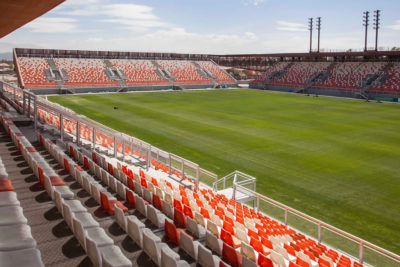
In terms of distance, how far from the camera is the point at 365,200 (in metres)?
13.2

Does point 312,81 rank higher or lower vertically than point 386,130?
higher

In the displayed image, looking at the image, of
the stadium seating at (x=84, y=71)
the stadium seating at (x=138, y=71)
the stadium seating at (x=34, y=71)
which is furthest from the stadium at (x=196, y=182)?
the stadium seating at (x=138, y=71)

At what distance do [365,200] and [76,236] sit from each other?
422 inches

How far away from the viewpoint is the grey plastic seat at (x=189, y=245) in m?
6.07

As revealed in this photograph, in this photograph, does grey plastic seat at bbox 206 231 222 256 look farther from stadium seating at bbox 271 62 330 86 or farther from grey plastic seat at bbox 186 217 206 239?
stadium seating at bbox 271 62 330 86

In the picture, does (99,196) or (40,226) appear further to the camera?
(99,196)

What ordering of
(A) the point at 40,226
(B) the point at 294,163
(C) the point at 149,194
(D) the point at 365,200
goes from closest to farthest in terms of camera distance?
1. (A) the point at 40,226
2. (C) the point at 149,194
3. (D) the point at 365,200
4. (B) the point at 294,163

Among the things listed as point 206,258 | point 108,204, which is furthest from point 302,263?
point 108,204

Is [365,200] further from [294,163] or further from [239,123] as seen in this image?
[239,123]

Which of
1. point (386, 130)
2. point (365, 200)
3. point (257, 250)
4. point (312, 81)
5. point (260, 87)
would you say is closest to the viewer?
point (257, 250)

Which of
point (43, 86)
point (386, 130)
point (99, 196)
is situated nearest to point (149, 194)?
point (99, 196)

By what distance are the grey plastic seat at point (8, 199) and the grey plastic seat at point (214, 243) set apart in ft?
11.0

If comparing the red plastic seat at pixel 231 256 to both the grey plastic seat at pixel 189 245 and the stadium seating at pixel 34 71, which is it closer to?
the grey plastic seat at pixel 189 245

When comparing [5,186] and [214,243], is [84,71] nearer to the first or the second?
[5,186]
